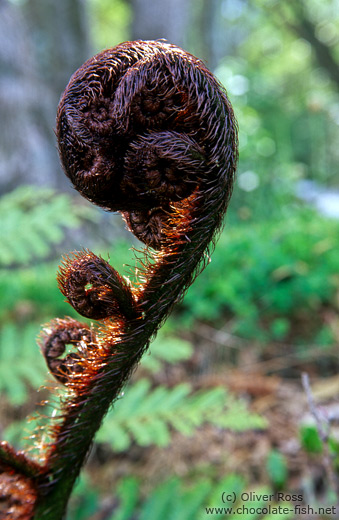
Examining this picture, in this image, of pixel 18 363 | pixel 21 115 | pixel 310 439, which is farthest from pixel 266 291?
pixel 21 115

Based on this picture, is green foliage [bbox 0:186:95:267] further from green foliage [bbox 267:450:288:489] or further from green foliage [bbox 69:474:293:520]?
green foliage [bbox 267:450:288:489]

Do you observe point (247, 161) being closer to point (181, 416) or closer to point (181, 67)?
point (181, 416)

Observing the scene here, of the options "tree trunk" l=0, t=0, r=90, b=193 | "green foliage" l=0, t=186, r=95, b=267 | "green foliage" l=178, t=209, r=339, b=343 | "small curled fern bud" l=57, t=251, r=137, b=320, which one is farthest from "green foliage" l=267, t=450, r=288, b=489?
"tree trunk" l=0, t=0, r=90, b=193

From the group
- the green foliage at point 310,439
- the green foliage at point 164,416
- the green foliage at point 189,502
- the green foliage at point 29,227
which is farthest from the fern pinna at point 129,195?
the green foliage at point 29,227

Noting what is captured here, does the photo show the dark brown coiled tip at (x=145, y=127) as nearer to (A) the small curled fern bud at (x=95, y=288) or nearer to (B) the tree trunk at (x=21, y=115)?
(A) the small curled fern bud at (x=95, y=288)

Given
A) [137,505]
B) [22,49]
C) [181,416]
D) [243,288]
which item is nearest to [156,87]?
[181,416]

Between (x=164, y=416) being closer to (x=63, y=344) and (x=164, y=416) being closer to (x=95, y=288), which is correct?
(x=63, y=344)
